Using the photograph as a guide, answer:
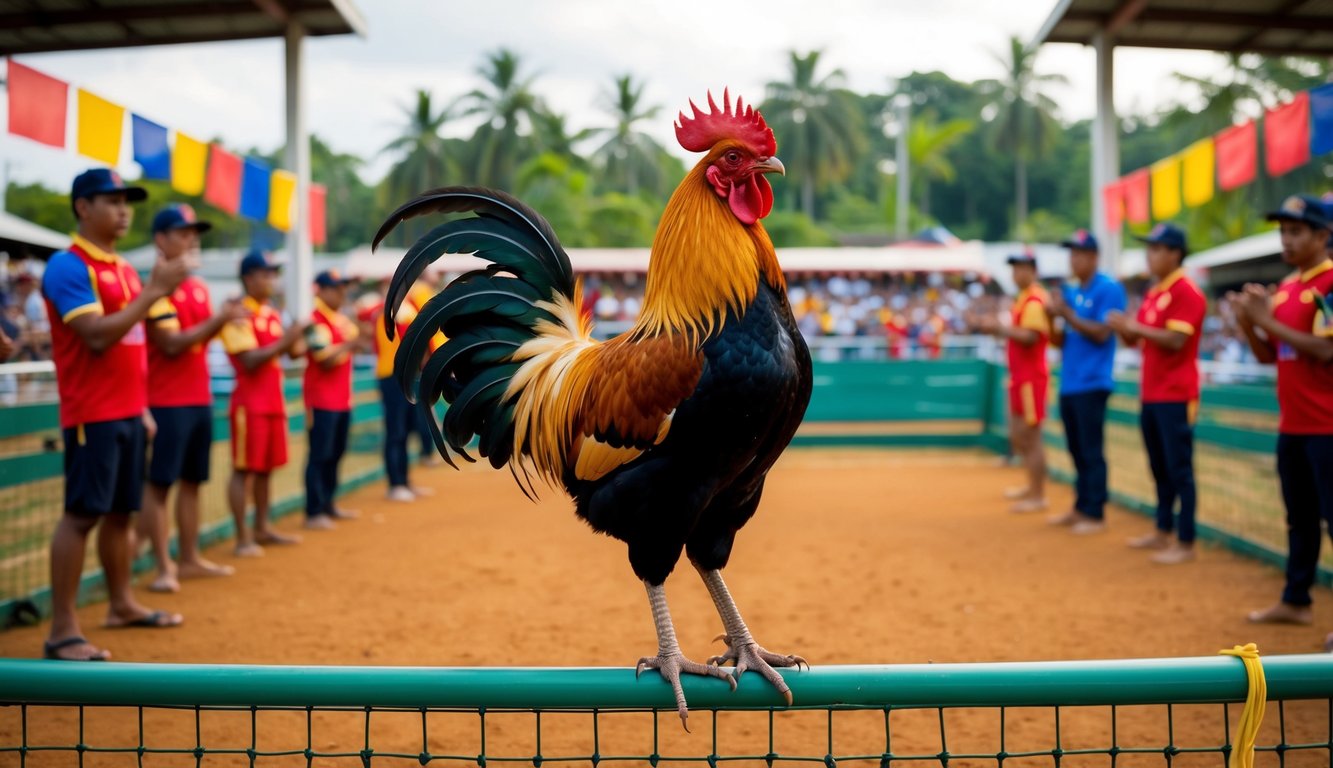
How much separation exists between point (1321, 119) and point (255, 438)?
752cm

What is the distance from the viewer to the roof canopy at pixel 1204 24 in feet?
32.2

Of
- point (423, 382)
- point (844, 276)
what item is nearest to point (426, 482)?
point (423, 382)

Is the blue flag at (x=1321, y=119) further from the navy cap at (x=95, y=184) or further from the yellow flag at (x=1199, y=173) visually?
the navy cap at (x=95, y=184)

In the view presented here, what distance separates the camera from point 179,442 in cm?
582

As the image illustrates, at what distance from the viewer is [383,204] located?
48.5 metres

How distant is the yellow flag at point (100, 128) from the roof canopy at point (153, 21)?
7.28 ft

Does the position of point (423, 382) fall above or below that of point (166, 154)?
below

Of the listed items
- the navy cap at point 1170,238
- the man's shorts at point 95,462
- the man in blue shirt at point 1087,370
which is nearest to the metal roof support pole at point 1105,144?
the man in blue shirt at point 1087,370

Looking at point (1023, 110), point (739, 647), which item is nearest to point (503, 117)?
point (1023, 110)

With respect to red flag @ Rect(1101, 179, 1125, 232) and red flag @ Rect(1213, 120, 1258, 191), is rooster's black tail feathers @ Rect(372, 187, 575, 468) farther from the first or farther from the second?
red flag @ Rect(1101, 179, 1125, 232)

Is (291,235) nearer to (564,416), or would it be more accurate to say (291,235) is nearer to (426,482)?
(426,482)

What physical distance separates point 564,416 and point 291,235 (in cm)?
968

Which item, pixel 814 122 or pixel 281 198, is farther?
pixel 814 122

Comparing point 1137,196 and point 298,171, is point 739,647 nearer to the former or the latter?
point 1137,196
